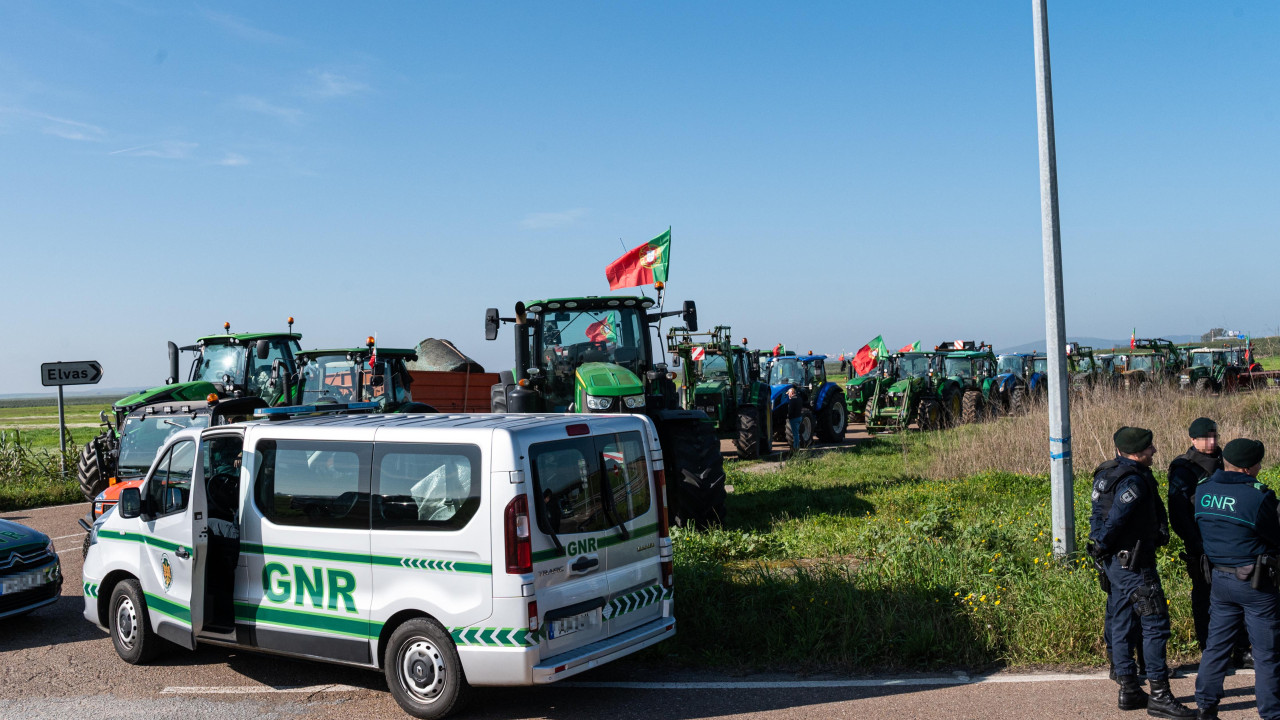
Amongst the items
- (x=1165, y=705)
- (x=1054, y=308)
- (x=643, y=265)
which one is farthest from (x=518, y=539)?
(x=643, y=265)

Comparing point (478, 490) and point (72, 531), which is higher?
point (478, 490)

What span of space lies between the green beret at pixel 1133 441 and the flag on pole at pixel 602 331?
7.11 metres

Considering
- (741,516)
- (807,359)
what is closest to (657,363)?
(741,516)

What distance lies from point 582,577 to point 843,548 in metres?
4.27

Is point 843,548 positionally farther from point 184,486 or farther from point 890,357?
point 890,357

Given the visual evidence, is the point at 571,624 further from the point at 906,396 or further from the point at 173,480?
the point at 906,396

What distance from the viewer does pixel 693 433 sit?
35.5 feet

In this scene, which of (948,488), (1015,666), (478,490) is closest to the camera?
(478,490)

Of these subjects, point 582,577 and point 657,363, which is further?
point 657,363

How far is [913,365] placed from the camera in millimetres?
26625

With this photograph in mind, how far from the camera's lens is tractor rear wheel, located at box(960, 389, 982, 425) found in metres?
25.2

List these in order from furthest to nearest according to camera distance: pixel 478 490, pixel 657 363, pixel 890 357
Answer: pixel 890 357, pixel 657 363, pixel 478 490

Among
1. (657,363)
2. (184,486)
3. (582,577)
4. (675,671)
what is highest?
(657,363)

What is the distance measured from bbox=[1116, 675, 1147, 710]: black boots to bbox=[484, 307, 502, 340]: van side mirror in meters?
7.99
